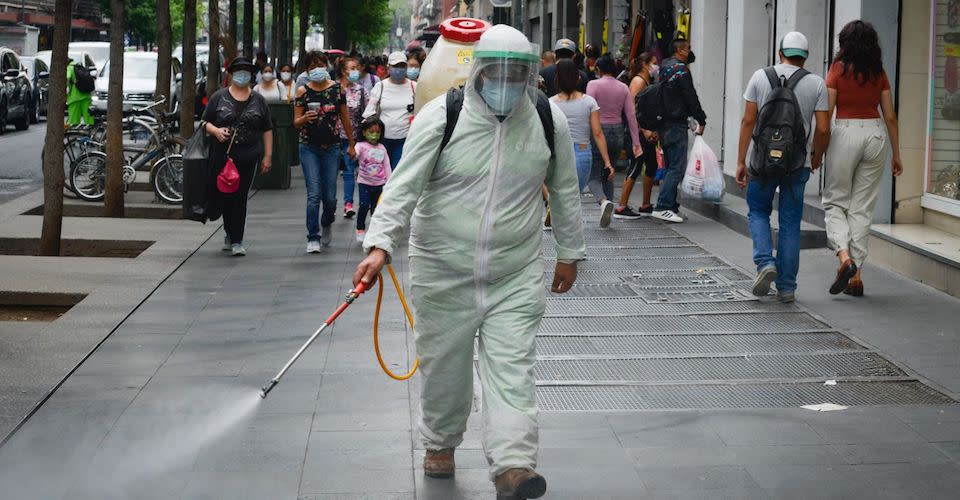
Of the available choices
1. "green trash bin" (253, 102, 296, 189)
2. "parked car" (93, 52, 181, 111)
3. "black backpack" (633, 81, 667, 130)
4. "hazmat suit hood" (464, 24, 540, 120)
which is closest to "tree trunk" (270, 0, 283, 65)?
"parked car" (93, 52, 181, 111)

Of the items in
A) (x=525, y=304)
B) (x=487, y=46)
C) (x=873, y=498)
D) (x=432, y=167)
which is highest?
(x=487, y=46)

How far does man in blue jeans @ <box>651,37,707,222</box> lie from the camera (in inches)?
556

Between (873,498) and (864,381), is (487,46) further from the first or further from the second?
(864,381)

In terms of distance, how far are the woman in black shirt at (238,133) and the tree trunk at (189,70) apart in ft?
19.8

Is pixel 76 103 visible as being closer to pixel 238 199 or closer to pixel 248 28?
pixel 248 28

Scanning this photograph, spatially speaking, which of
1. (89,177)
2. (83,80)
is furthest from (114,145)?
(83,80)

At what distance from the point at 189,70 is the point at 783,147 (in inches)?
442

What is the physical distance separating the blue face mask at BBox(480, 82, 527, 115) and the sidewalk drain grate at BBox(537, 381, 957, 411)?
2.13 metres

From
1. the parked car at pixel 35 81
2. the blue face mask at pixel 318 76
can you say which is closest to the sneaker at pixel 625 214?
the blue face mask at pixel 318 76

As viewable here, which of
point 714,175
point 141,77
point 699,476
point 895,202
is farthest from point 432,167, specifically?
point 141,77

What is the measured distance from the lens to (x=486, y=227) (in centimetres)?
517

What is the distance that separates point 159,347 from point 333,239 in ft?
17.1

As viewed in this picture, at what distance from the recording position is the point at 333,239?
43.4 feet

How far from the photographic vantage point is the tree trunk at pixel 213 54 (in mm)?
21558
